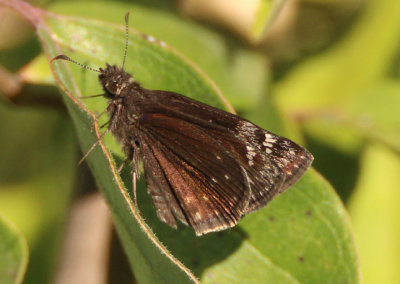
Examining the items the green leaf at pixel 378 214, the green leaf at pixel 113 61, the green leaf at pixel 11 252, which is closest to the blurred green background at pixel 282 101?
the green leaf at pixel 378 214

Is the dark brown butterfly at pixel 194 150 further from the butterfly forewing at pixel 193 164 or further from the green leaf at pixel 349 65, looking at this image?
the green leaf at pixel 349 65

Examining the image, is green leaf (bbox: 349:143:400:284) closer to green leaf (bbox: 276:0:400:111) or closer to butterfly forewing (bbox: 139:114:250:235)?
green leaf (bbox: 276:0:400:111)

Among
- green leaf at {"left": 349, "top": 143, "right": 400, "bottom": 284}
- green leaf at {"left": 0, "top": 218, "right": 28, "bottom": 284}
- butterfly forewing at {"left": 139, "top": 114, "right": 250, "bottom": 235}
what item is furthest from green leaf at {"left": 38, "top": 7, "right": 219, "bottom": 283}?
green leaf at {"left": 349, "top": 143, "right": 400, "bottom": 284}

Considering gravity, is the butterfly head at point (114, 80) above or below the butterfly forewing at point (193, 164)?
above

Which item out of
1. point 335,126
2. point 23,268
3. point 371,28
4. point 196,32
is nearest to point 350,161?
point 335,126

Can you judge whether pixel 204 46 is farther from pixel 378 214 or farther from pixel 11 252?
pixel 11 252

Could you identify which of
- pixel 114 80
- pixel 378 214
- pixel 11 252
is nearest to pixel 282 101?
pixel 378 214

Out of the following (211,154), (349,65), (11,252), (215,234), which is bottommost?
(11,252)
